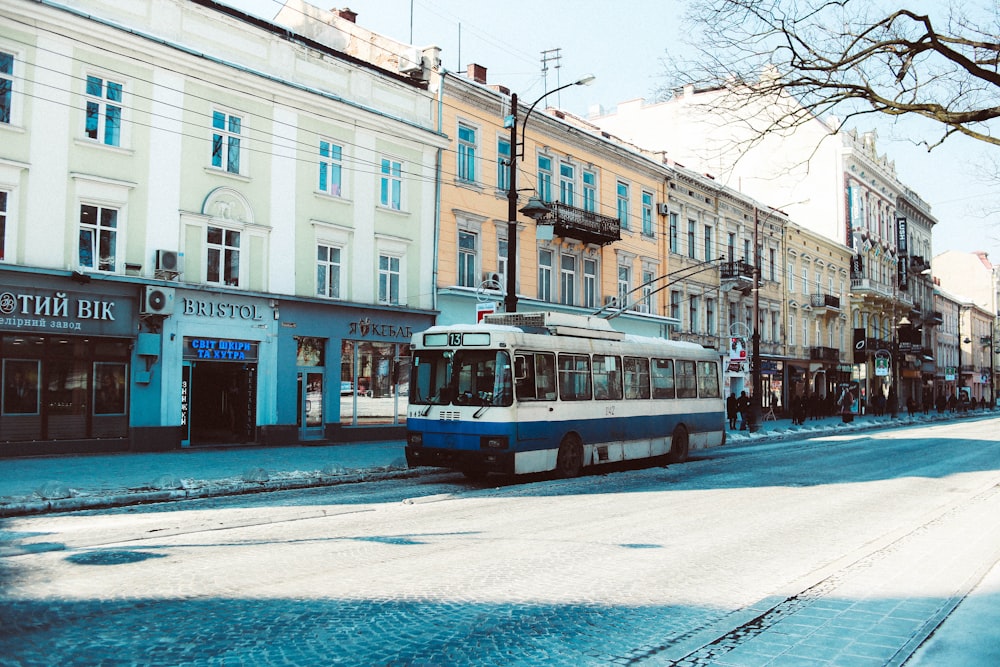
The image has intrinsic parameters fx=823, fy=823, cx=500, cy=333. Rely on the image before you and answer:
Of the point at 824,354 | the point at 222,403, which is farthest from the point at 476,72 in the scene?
the point at 824,354

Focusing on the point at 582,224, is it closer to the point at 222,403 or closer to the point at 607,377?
the point at 607,377

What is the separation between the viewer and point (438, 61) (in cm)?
2728

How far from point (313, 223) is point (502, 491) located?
1240cm

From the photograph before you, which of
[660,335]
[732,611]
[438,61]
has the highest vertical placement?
[438,61]

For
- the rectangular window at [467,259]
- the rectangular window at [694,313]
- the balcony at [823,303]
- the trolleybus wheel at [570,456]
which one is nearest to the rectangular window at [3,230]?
the trolleybus wheel at [570,456]

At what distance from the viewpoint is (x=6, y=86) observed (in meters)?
17.6

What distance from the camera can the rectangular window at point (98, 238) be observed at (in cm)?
1881

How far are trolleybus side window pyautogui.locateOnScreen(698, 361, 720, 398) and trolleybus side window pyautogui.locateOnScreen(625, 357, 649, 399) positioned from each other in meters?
3.08

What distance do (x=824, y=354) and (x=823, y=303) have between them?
3.33m

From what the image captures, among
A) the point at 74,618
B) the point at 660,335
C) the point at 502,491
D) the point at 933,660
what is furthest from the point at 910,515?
the point at 660,335

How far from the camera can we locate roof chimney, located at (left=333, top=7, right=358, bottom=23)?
28016mm

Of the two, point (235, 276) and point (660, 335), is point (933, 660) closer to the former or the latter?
point (235, 276)

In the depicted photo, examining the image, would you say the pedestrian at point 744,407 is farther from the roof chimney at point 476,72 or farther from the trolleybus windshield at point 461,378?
the trolleybus windshield at point 461,378

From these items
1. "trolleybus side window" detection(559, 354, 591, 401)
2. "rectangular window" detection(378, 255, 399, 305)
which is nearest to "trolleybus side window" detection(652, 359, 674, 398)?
"trolleybus side window" detection(559, 354, 591, 401)
